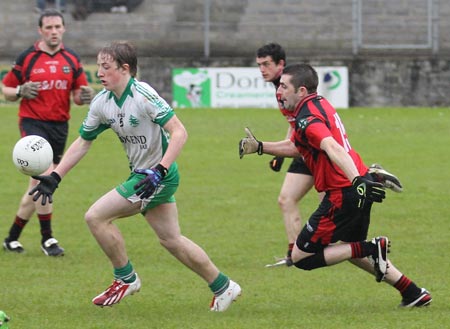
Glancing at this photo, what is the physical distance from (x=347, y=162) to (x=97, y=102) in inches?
73.9

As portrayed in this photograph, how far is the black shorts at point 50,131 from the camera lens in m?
10.8

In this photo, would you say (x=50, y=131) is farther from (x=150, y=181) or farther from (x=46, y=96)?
(x=150, y=181)

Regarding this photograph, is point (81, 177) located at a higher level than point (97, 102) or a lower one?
lower

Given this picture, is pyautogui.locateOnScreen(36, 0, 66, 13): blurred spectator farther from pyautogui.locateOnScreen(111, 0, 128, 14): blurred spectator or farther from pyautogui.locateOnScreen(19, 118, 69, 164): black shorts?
pyautogui.locateOnScreen(19, 118, 69, 164): black shorts

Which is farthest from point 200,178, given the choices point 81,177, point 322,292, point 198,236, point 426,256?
point 322,292

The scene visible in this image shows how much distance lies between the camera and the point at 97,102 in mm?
7883

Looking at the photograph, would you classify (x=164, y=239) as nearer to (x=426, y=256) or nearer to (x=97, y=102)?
(x=97, y=102)

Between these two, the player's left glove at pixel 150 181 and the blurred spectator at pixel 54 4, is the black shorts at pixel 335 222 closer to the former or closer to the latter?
the player's left glove at pixel 150 181

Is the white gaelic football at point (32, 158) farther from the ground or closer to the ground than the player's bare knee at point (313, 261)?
farther from the ground

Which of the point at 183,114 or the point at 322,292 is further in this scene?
the point at 183,114

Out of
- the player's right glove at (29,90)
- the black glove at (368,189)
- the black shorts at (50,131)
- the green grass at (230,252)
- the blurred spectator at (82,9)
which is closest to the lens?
the black glove at (368,189)

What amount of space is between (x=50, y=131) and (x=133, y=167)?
3.16 metres

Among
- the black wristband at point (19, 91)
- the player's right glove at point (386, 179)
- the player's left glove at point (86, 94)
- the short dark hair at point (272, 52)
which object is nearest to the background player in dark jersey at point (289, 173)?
the short dark hair at point (272, 52)

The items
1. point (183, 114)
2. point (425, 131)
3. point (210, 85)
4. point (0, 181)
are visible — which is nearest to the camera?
point (0, 181)
